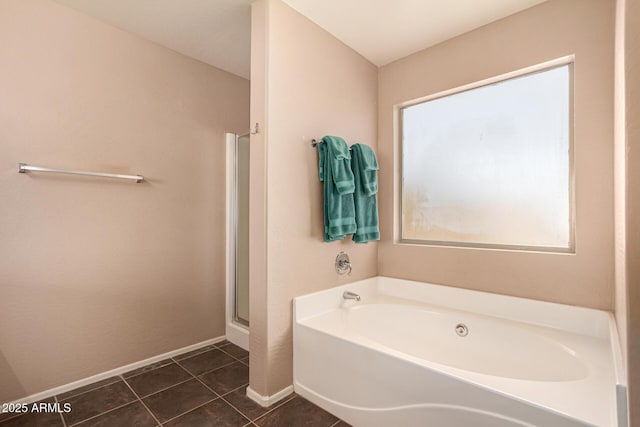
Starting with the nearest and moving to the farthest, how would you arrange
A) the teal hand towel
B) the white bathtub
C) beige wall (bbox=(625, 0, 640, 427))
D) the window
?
beige wall (bbox=(625, 0, 640, 427)) < the white bathtub < the window < the teal hand towel

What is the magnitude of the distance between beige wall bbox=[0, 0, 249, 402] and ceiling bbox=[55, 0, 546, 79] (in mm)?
189

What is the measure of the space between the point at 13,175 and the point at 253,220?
4.47 feet

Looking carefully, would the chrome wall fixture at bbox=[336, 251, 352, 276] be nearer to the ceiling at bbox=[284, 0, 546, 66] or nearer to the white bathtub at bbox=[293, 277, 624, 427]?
the white bathtub at bbox=[293, 277, 624, 427]

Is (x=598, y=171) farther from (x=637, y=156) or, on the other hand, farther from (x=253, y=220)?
(x=253, y=220)

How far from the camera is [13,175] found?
5.70 ft

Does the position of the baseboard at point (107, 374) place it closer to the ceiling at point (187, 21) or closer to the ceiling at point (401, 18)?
the ceiling at point (187, 21)

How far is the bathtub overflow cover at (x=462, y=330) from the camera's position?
194cm

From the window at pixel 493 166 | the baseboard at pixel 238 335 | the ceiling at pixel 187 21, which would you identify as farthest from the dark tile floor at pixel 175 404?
the ceiling at pixel 187 21

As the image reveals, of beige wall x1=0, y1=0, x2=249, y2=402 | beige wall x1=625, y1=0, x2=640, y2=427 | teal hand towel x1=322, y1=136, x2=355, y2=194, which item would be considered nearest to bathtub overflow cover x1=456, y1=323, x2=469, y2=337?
teal hand towel x1=322, y1=136, x2=355, y2=194

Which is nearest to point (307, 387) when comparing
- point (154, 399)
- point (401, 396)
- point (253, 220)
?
point (401, 396)

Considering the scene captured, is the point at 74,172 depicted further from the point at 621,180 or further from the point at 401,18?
the point at 621,180

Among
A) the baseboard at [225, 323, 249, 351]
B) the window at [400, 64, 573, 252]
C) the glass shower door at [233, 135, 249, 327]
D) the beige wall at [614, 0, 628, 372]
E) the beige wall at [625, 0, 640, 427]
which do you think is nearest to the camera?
the beige wall at [625, 0, 640, 427]

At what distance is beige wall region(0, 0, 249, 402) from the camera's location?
1.75 meters

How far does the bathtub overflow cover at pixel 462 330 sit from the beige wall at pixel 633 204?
4.03 feet
